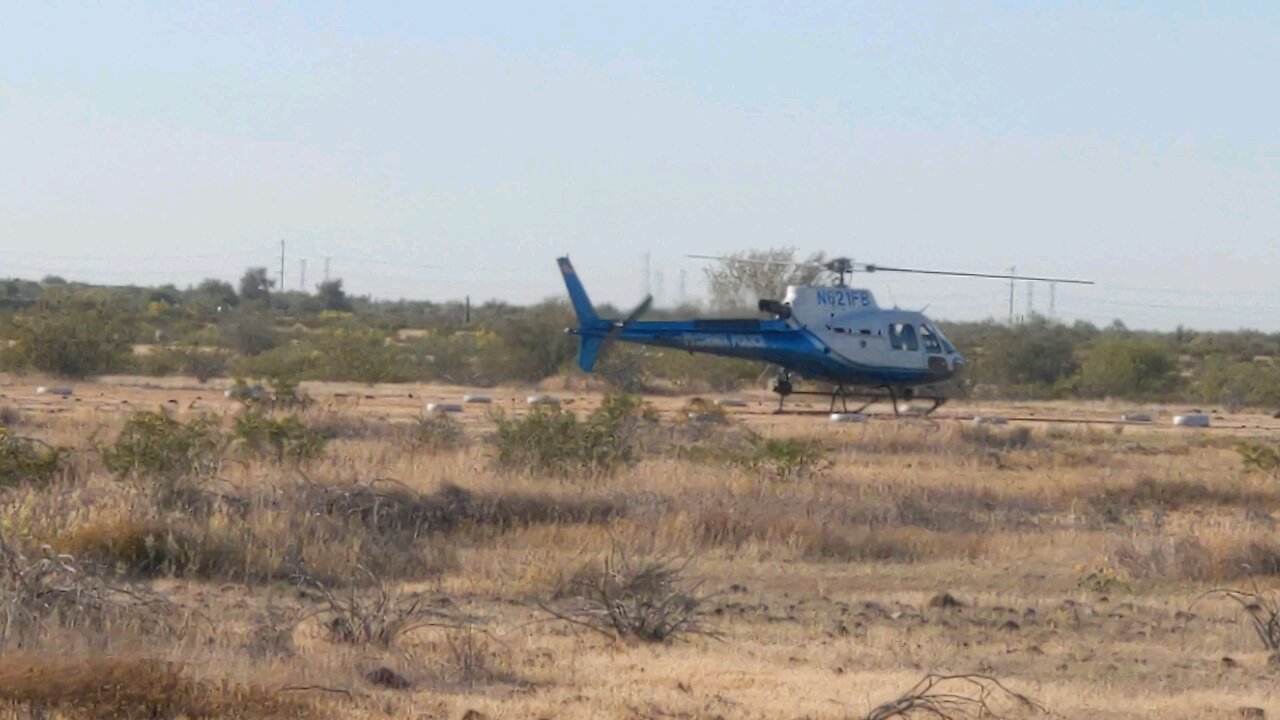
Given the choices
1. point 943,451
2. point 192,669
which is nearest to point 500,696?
point 192,669

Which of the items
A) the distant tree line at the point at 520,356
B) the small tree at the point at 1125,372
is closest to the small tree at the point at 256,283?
the distant tree line at the point at 520,356

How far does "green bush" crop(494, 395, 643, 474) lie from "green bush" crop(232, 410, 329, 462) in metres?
2.38

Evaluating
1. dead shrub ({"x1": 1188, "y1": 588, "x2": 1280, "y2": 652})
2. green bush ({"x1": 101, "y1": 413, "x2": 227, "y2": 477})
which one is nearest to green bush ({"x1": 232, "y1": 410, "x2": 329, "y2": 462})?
green bush ({"x1": 101, "y1": 413, "x2": 227, "y2": 477})

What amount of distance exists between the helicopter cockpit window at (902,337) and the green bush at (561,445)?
1592cm

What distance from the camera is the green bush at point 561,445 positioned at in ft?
72.3

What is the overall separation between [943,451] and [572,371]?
1279 inches

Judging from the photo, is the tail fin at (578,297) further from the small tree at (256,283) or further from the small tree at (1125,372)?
the small tree at (256,283)

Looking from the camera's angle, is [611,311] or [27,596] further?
[611,311]

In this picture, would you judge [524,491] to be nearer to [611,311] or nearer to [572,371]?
[611,311]

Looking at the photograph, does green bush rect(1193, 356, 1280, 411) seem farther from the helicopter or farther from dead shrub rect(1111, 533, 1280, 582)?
dead shrub rect(1111, 533, 1280, 582)

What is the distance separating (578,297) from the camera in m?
39.6

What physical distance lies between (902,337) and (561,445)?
1813 cm

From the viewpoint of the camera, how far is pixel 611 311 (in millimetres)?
43000

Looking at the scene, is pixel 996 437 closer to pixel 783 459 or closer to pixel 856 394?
pixel 856 394
